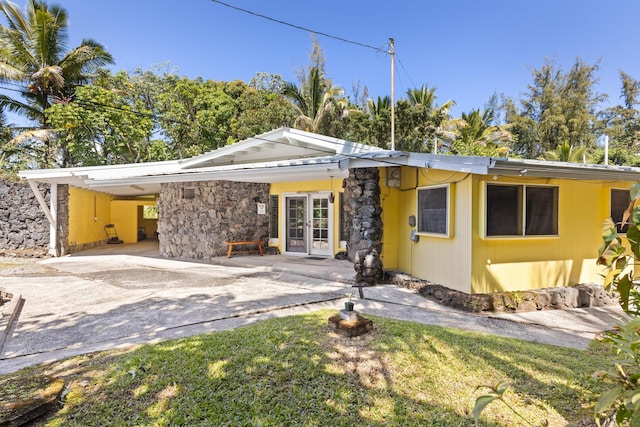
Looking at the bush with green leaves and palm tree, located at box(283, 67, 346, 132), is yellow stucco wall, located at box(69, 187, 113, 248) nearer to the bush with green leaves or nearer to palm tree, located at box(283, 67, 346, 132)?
palm tree, located at box(283, 67, 346, 132)

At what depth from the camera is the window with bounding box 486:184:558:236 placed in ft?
18.4

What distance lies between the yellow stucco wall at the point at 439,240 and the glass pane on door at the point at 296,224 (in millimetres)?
3864

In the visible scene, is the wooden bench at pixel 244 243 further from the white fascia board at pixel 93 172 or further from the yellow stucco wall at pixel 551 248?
the yellow stucco wall at pixel 551 248

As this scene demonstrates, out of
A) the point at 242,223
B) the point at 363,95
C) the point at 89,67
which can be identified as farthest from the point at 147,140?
the point at 363,95

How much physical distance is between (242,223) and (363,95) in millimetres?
18756

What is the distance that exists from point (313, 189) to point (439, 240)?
501cm

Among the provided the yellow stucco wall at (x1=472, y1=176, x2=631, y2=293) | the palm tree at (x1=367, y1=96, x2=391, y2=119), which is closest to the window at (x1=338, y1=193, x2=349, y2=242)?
the yellow stucco wall at (x1=472, y1=176, x2=631, y2=293)

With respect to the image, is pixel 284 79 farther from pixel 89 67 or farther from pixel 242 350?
pixel 242 350

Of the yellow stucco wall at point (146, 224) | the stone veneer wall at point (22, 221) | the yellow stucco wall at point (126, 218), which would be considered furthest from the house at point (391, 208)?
the yellow stucco wall at point (146, 224)

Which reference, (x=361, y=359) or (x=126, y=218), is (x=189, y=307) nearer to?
(x=361, y=359)

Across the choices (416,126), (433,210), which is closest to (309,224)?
(433,210)

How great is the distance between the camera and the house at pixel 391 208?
565 cm

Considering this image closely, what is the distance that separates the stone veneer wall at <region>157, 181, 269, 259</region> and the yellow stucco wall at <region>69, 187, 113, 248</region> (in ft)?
12.7

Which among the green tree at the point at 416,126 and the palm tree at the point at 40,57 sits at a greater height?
the palm tree at the point at 40,57
